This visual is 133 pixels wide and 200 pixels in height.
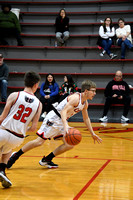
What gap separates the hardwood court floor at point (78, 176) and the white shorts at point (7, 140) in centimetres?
43

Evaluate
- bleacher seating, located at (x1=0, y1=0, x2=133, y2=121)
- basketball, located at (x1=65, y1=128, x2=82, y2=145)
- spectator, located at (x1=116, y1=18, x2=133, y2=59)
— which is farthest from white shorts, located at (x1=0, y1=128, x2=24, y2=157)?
spectator, located at (x1=116, y1=18, x2=133, y2=59)

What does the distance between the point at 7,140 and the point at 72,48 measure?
900cm

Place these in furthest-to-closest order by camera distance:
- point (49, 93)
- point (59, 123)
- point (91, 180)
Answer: point (49, 93) → point (59, 123) → point (91, 180)

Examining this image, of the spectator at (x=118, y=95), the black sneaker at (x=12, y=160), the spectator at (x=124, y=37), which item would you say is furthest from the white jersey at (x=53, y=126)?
the spectator at (x=124, y=37)

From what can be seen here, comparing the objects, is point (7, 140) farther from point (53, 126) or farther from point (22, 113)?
point (53, 126)

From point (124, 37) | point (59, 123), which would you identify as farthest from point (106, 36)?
point (59, 123)

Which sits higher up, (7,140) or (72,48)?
(72,48)

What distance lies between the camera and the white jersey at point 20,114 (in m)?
3.00

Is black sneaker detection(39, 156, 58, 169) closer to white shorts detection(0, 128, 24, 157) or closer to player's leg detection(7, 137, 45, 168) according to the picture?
player's leg detection(7, 137, 45, 168)

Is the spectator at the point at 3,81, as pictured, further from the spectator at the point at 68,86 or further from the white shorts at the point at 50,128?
the white shorts at the point at 50,128

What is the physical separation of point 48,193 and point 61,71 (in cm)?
884

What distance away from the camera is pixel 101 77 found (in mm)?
10992

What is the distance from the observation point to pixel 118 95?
961 cm

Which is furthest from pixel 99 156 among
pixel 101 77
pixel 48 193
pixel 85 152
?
pixel 101 77
